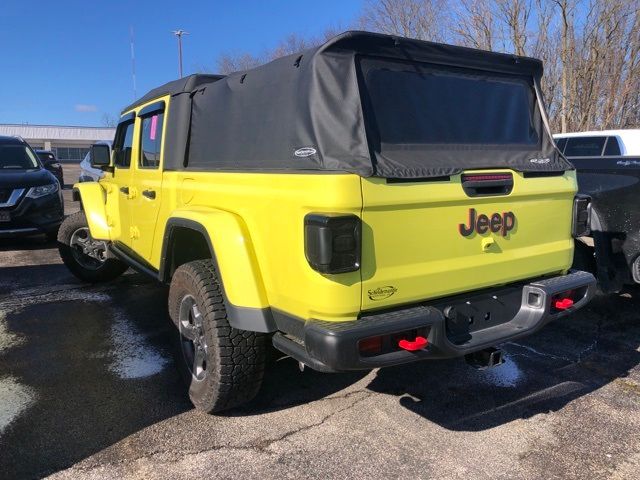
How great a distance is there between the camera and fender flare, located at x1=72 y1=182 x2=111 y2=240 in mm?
5363

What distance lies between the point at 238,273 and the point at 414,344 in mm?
972

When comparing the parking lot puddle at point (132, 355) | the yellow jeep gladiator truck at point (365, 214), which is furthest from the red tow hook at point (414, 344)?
the parking lot puddle at point (132, 355)

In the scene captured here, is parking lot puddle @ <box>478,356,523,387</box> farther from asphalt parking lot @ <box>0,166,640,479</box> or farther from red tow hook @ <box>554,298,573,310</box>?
red tow hook @ <box>554,298,573,310</box>

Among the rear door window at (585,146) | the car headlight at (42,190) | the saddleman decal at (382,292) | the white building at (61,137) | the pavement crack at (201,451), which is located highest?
the white building at (61,137)

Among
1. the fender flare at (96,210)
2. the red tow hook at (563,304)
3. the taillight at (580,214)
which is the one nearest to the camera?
the red tow hook at (563,304)

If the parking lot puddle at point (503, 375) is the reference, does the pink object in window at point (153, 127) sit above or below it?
above

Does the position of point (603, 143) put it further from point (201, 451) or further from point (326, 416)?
point (201, 451)

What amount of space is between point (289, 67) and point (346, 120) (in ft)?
1.74

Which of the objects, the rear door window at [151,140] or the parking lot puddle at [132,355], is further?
the rear door window at [151,140]

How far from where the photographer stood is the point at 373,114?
2.75 m

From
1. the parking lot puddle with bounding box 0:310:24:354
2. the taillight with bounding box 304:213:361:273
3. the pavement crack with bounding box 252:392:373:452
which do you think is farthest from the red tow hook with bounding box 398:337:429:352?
the parking lot puddle with bounding box 0:310:24:354

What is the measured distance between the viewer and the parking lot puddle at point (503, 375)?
3.70 metres

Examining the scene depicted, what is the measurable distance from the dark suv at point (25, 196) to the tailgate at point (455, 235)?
282 inches

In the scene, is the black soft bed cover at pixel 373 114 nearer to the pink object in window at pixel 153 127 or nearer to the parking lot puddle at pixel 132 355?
the pink object in window at pixel 153 127
